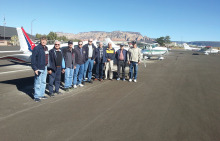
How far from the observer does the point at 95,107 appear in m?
4.30

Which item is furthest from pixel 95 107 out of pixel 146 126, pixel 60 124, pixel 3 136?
pixel 3 136

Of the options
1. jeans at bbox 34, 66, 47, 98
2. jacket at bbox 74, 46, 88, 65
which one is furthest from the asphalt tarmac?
jacket at bbox 74, 46, 88, 65

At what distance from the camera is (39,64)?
4434mm

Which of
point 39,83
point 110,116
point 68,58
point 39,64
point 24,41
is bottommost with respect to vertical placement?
point 110,116

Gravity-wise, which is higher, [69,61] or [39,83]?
[69,61]

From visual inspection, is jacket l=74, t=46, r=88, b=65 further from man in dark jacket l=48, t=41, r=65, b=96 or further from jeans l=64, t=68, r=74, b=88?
man in dark jacket l=48, t=41, r=65, b=96

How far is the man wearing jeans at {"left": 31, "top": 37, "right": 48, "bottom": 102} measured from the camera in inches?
172

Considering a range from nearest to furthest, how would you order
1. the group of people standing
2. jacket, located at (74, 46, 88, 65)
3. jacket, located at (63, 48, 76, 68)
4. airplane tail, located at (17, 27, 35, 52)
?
the group of people standing, jacket, located at (63, 48, 76, 68), jacket, located at (74, 46, 88, 65), airplane tail, located at (17, 27, 35, 52)

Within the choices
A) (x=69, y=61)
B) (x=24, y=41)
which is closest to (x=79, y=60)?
(x=69, y=61)

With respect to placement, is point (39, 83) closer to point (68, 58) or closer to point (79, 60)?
point (68, 58)

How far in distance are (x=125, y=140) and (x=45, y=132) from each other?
1.54 meters

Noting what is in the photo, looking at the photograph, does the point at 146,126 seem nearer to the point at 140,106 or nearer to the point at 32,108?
the point at 140,106

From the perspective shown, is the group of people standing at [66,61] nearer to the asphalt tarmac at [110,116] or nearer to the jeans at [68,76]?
the jeans at [68,76]

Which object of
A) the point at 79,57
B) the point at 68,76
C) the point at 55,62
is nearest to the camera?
the point at 55,62
